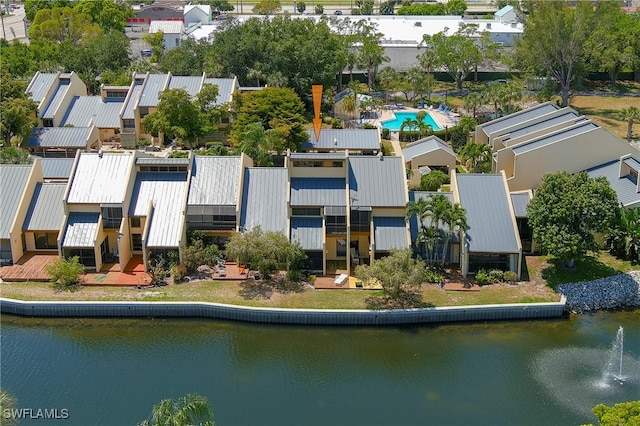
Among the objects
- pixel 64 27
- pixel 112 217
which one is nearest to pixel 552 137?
pixel 112 217

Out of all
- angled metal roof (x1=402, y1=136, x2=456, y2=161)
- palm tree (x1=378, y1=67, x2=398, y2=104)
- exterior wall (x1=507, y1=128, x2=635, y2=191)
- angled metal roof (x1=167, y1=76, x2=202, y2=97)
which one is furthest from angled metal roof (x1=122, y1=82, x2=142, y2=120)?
exterior wall (x1=507, y1=128, x2=635, y2=191)

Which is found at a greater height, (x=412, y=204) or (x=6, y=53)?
(x=6, y=53)

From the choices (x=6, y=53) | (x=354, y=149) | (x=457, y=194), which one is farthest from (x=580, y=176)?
(x=6, y=53)

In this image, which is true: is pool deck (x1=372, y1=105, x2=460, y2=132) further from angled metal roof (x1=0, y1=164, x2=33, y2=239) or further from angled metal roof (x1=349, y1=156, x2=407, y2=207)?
angled metal roof (x1=0, y1=164, x2=33, y2=239)

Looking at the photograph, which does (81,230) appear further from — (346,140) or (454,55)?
(454,55)

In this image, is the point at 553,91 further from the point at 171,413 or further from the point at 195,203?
the point at 171,413

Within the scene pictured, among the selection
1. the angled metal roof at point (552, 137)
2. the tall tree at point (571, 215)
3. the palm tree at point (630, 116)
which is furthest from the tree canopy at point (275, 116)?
the palm tree at point (630, 116)
